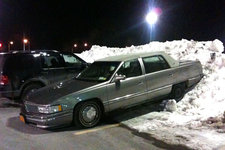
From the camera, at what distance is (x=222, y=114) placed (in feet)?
21.7

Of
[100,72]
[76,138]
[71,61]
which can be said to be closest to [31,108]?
[76,138]

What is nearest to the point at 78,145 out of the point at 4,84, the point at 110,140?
the point at 110,140

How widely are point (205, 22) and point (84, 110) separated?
62.2 feet

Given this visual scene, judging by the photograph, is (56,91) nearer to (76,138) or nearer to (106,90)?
(106,90)

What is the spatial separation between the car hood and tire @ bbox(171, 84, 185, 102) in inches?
101

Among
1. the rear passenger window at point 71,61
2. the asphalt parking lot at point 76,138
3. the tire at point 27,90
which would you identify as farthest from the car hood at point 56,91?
the rear passenger window at point 71,61

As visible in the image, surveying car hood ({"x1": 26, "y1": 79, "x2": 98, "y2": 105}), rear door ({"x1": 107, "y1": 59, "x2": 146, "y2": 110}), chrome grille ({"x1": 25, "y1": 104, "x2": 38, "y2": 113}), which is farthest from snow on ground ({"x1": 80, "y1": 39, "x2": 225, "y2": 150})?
chrome grille ({"x1": 25, "y1": 104, "x2": 38, "y2": 113})

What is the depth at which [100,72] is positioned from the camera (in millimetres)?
7664

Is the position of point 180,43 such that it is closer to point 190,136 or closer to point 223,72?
point 223,72

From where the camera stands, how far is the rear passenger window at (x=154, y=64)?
7883mm

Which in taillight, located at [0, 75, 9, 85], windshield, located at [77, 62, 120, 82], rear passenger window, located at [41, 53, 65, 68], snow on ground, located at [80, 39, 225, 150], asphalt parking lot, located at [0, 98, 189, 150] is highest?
rear passenger window, located at [41, 53, 65, 68]

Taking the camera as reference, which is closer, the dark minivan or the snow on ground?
the snow on ground

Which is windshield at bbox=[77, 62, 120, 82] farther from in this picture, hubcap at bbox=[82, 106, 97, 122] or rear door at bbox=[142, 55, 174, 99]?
rear door at bbox=[142, 55, 174, 99]

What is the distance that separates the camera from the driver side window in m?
7.43
